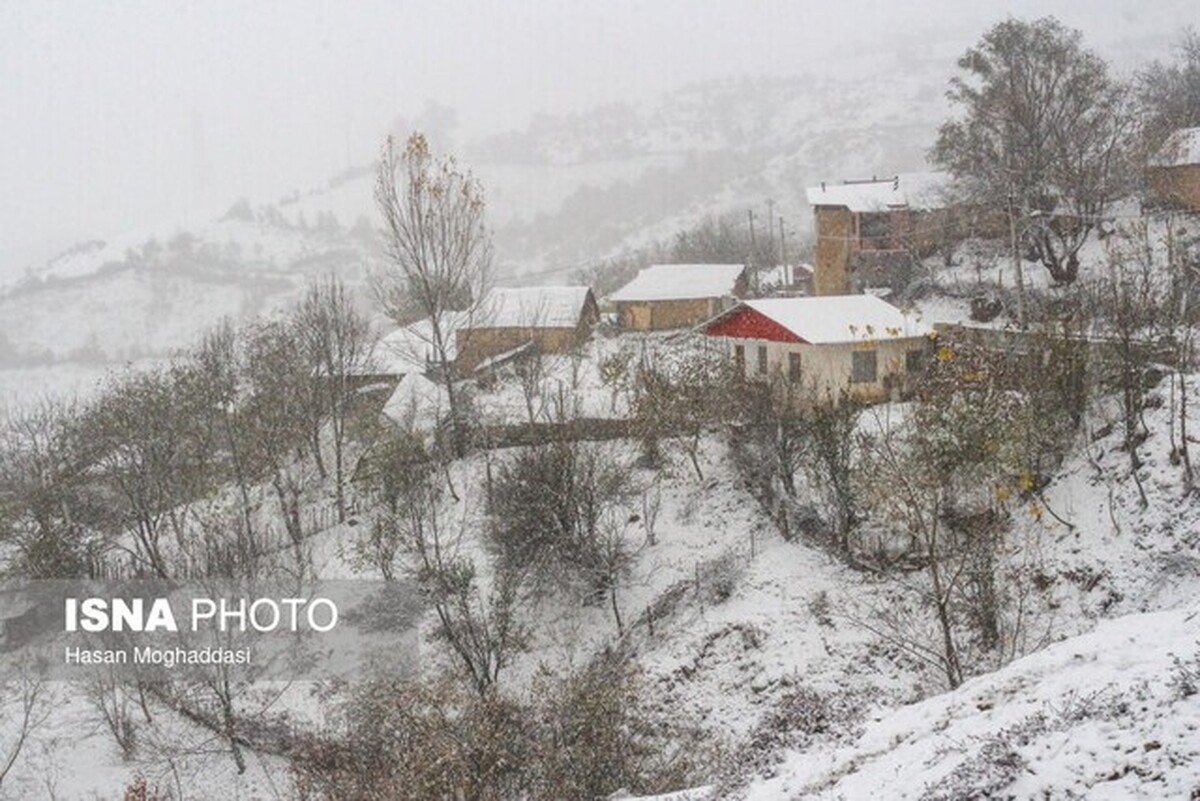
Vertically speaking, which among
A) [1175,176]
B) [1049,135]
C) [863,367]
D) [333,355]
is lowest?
[863,367]

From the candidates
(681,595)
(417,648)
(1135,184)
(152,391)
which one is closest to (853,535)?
(681,595)

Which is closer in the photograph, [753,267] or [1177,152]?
[1177,152]

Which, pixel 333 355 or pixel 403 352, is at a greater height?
pixel 333 355

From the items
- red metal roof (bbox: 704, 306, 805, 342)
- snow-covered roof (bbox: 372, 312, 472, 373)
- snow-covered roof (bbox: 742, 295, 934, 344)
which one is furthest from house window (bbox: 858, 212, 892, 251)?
snow-covered roof (bbox: 372, 312, 472, 373)

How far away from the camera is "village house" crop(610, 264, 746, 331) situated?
4397 cm

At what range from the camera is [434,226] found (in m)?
27.0

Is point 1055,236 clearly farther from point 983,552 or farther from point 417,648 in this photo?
point 417,648

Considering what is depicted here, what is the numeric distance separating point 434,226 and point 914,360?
1619cm

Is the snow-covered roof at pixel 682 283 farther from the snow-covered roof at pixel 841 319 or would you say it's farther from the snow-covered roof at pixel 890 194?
the snow-covered roof at pixel 841 319

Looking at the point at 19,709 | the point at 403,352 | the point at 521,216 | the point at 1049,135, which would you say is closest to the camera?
the point at 19,709

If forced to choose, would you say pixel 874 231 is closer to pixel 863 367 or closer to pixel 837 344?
pixel 863 367

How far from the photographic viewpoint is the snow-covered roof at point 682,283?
4462 centimetres

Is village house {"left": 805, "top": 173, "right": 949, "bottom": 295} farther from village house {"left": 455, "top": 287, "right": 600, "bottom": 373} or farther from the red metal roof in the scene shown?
village house {"left": 455, "top": 287, "right": 600, "bottom": 373}

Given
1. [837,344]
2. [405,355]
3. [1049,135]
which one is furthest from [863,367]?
[405,355]
